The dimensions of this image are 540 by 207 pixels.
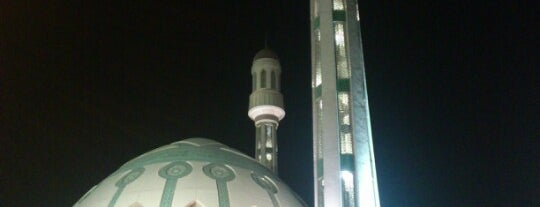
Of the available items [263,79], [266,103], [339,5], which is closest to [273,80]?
[263,79]

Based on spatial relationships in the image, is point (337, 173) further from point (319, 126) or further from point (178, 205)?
point (178, 205)

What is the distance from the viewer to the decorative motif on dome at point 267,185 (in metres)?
13.7

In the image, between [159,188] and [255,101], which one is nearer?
[159,188]

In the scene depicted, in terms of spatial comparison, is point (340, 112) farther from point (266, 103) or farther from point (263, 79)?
point (263, 79)

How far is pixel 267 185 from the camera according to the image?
14047 mm

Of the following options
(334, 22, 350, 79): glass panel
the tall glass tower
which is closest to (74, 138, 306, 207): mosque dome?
the tall glass tower

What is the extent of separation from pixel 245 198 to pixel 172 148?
2.28 m

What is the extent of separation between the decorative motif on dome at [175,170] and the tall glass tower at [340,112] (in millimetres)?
2581

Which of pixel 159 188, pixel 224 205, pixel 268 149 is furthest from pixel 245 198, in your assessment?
pixel 268 149

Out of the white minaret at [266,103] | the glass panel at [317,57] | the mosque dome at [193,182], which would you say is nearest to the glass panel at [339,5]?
the glass panel at [317,57]

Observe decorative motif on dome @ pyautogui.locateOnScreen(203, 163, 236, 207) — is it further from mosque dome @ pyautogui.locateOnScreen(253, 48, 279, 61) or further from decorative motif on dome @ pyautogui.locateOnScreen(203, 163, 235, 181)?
mosque dome @ pyautogui.locateOnScreen(253, 48, 279, 61)

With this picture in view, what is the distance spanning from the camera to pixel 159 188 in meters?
13.2

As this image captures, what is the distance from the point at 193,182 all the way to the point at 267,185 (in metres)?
1.63

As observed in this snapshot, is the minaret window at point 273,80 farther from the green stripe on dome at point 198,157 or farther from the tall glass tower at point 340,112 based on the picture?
the green stripe on dome at point 198,157
